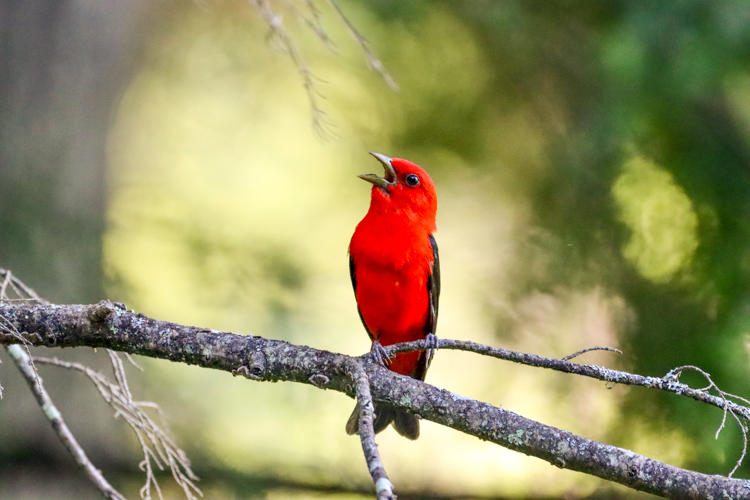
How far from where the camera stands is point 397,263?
10.5ft

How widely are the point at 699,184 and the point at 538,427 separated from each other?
2534 millimetres

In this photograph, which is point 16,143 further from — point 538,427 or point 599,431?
point 599,431

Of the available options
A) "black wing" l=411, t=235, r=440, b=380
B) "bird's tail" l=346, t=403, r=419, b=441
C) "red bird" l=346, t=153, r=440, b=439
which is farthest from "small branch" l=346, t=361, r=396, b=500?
"bird's tail" l=346, t=403, r=419, b=441

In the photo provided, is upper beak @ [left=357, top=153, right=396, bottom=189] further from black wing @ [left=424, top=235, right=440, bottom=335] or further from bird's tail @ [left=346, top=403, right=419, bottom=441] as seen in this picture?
bird's tail @ [left=346, top=403, right=419, bottom=441]

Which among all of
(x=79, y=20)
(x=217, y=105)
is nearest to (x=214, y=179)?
(x=217, y=105)

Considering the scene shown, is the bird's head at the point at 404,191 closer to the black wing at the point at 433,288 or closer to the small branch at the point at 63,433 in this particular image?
the black wing at the point at 433,288

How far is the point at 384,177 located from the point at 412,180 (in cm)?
18

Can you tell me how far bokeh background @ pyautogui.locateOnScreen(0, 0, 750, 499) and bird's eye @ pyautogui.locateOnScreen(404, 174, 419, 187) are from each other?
1048 mm

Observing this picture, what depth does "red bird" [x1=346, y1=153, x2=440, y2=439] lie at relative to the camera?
3.22 meters

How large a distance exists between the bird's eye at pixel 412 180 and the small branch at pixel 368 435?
1.46m

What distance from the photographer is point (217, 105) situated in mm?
4770

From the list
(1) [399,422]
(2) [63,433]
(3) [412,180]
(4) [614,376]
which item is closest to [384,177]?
(3) [412,180]

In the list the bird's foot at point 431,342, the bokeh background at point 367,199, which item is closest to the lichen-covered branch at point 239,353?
the bird's foot at point 431,342

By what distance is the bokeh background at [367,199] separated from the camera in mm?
3781
